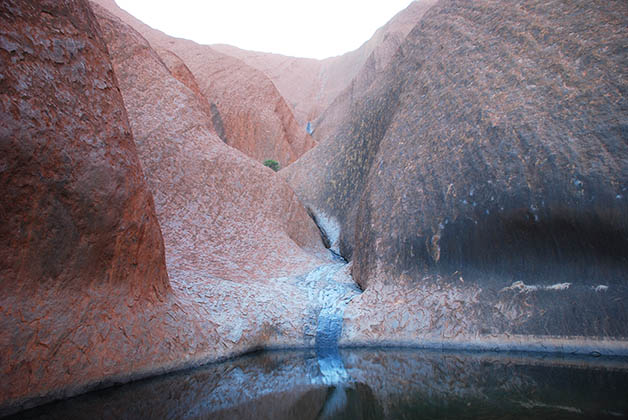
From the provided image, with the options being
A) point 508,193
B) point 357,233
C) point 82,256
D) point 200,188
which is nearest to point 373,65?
point 200,188

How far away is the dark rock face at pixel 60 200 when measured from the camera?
2242 millimetres

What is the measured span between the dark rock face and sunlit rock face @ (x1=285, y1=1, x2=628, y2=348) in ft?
6.67

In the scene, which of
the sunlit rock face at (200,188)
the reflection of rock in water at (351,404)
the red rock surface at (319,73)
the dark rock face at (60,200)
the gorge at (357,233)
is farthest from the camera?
the red rock surface at (319,73)

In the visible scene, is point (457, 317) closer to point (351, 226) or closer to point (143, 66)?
point (351, 226)

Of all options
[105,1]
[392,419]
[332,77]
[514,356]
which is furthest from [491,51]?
[332,77]

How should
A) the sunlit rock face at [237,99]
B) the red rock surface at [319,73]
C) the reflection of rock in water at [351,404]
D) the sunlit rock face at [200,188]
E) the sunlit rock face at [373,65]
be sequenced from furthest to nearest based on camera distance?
the red rock surface at [319,73] < the sunlit rock face at [373,65] < the sunlit rock face at [237,99] < the sunlit rock face at [200,188] < the reflection of rock in water at [351,404]

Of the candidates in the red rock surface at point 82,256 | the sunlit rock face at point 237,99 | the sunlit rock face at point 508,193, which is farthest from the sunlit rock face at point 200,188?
the sunlit rock face at point 237,99

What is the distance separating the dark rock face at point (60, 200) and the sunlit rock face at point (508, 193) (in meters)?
2.03

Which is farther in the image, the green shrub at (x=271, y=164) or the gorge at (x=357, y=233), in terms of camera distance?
the green shrub at (x=271, y=164)

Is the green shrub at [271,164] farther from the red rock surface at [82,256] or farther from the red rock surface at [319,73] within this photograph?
the red rock surface at [82,256]

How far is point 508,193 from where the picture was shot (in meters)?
3.66

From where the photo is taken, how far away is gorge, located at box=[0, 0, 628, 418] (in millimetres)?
2361

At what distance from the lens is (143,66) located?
20.4ft

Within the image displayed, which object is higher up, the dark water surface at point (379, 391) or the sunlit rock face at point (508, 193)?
the sunlit rock face at point (508, 193)
